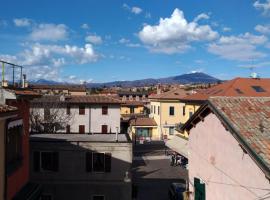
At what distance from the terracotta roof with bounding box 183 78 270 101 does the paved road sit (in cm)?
860

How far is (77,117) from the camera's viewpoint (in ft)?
186

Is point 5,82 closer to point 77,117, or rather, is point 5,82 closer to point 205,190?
point 205,190

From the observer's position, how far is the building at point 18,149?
1509 cm

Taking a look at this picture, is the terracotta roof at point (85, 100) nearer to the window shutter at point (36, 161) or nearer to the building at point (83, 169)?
the window shutter at point (36, 161)

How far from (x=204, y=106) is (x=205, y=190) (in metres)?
3.86

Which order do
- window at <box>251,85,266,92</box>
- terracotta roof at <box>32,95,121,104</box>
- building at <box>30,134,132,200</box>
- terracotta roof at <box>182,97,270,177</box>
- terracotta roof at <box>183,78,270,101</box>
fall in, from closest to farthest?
terracotta roof at <box>182,97,270,177</box>, building at <box>30,134,132,200</box>, terracotta roof at <box>183,78,270,101</box>, window at <box>251,85,266,92</box>, terracotta roof at <box>32,95,121,104</box>

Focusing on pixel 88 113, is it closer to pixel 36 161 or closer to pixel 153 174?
pixel 153 174

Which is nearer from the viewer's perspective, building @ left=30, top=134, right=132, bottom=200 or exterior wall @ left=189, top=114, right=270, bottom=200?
exterior wall @ left=189, top=114, right=270, bottom=200

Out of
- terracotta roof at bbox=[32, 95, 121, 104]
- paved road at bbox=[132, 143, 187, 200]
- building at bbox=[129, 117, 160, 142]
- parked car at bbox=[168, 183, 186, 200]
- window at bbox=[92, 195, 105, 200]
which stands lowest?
paved road at bbox=[132, 143, 187, 200]

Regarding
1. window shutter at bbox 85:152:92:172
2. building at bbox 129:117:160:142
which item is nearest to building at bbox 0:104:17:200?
window shutter at bbox 85:152:92:172

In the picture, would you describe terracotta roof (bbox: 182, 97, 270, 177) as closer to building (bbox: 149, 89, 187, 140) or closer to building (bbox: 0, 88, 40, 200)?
building (bbox: 0, 88, 40, 200)

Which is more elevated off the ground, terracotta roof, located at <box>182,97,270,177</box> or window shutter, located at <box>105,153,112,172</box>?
terracotta roof, located at <box>182,97,270,177</box>

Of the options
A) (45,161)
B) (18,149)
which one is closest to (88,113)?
(45,161)

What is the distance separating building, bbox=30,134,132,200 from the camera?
2583 centimetres
